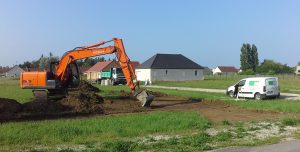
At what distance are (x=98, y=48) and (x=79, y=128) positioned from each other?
1298 cm

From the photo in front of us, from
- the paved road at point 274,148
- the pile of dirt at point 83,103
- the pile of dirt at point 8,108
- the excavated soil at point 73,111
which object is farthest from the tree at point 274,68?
the paved road at point 274,148

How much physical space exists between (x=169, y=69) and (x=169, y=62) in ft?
6.26

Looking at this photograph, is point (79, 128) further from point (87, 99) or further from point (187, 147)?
point (87, 99)

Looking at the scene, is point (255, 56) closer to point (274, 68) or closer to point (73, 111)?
point (274, 68)

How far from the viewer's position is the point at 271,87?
1220 inches

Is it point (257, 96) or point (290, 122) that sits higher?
point (257, 96)

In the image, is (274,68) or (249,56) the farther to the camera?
(249,56)

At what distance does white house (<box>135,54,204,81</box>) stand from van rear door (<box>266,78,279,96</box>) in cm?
4654

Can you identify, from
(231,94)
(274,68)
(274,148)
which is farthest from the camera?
(274,68)

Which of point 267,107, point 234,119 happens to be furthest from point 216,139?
point 267,107

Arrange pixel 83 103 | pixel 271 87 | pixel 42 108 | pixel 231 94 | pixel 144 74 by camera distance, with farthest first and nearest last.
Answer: pixel 144 74, pixel 231 94, pixel 271 87, pixel 83 103, pixel 42 108

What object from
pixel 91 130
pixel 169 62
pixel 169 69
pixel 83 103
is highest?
pixel 169 62

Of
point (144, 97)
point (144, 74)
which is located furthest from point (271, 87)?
point (144, 74)

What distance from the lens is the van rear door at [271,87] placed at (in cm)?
3075
